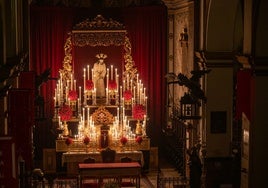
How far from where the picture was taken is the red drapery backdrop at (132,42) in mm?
23797

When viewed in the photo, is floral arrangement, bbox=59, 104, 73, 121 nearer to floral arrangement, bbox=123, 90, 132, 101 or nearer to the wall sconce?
floral arrangement, bbox=123, 90, 132, 101

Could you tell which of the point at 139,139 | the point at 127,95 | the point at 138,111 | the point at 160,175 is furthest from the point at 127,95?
the point at 160,175

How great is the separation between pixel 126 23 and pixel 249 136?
406 inches

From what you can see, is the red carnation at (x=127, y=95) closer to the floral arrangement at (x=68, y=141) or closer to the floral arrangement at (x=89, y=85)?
the floral arrangement at (x=89, y=85)

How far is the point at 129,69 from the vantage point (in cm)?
2431

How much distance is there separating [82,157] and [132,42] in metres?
5.19

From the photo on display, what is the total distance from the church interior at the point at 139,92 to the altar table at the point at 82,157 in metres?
0.03

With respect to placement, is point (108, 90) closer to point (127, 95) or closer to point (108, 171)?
point (127, 95)

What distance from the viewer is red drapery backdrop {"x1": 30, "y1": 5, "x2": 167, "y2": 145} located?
937 inches

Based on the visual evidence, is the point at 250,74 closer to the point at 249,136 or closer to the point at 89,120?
the point at 249,136

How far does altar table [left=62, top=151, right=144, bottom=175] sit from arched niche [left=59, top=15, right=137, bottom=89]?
11.9ft

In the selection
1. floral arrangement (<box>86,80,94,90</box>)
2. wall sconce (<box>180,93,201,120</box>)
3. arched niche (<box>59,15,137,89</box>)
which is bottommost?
wall sconce (<box>180,93,201,120</box>)

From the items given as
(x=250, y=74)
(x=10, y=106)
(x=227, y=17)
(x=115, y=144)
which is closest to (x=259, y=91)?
(x=250, y=74)

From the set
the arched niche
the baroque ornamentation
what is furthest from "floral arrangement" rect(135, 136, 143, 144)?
the arched niche
